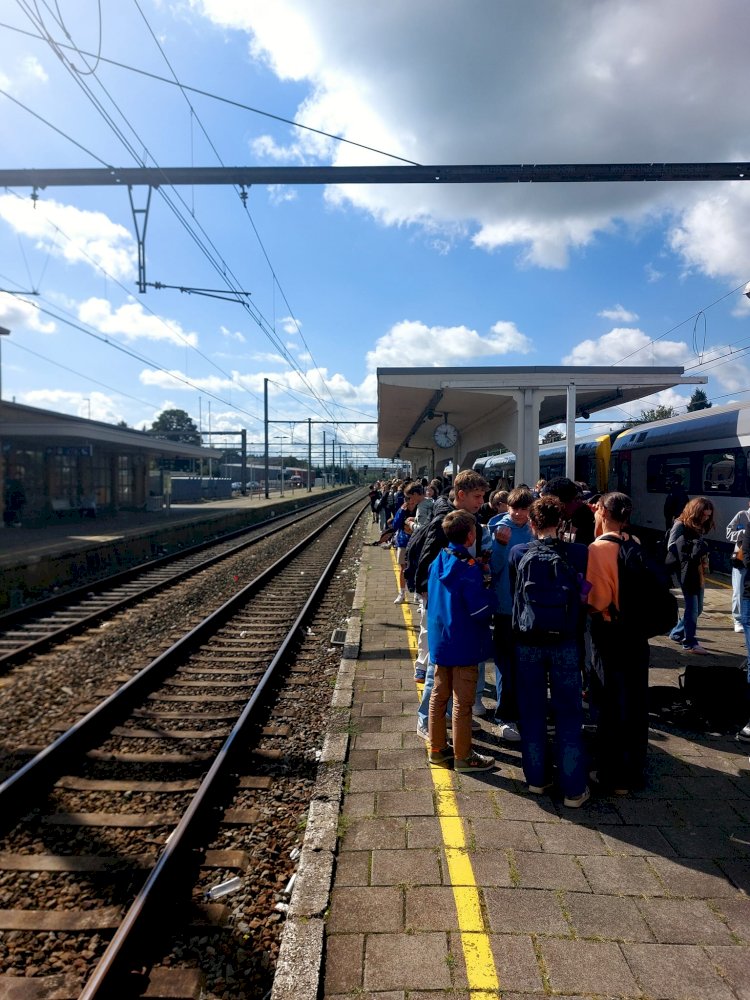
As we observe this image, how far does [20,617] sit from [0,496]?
14.1 meters

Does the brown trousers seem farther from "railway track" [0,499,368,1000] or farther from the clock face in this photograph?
the clock face

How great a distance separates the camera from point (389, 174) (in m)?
8.37

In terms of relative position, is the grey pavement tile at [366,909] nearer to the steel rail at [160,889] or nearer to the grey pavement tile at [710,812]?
the steel rail at [160,889]

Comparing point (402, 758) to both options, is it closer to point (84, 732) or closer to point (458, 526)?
point (458, 526)

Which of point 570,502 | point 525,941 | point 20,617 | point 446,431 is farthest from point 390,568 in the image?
point 525,941

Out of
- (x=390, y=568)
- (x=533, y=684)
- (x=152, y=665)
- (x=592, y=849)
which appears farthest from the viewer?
(x=390, y=568)

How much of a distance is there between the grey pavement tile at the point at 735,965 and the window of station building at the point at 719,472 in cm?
1099

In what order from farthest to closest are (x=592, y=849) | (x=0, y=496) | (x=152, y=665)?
(x=0, y=496) < (x=152, y=665) < (x=592, y=849)

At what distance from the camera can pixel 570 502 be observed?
5027 mm

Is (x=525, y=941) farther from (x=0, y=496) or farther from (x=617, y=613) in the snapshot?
(x=0, y=496)

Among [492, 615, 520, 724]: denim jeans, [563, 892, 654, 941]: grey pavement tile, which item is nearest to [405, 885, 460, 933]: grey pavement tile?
[563, 892, 654, 941]: grey pavement tile

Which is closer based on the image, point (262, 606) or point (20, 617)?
point (20, 617)

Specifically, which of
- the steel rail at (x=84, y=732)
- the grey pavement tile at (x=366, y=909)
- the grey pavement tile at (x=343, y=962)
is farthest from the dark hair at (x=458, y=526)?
the steel rail at (x=84, y=732)

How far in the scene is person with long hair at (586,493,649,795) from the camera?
3.80 meters
